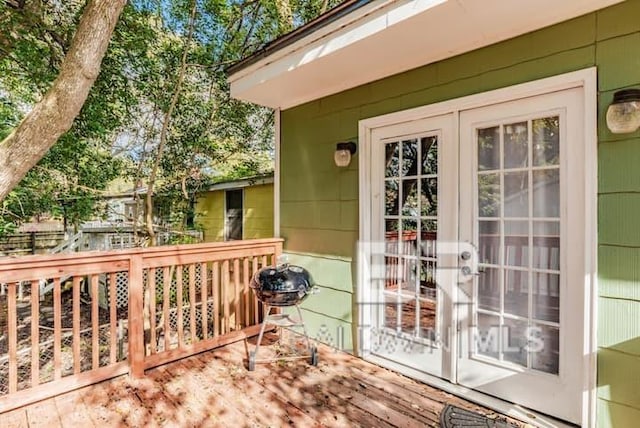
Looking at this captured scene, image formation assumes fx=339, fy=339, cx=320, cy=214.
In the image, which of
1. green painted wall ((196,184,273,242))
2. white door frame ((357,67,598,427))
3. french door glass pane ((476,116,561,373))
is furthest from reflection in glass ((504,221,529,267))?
green painted wall ((196,184,273,242))

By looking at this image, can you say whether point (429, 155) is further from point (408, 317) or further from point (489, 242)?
point (408, 317)

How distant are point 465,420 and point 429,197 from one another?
157 cm

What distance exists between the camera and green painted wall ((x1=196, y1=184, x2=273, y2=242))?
21.9 ft

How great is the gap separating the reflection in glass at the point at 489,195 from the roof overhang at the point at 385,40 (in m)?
0.93

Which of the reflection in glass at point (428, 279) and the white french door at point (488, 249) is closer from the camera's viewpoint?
the white french door at point (488, 249)

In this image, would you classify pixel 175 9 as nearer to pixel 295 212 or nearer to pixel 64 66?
pixel 64 66

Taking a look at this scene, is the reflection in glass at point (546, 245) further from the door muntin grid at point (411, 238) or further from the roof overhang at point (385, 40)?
the roof overhang at point (385, 40)

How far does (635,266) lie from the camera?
1849 mm

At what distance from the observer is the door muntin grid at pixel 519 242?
2.18 m

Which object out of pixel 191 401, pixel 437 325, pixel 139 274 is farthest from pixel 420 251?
pixel 139 274

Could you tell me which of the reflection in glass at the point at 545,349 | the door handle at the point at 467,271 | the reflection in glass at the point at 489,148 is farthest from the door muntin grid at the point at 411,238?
the reflection in glass at the point at 545,349

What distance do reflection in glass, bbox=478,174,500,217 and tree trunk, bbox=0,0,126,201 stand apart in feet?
9.48

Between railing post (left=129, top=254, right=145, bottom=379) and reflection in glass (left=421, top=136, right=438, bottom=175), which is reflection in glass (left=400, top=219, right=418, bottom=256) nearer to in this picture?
reflection in glass (left=421, top=136, right=438, bottom=175)

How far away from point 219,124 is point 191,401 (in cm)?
455
